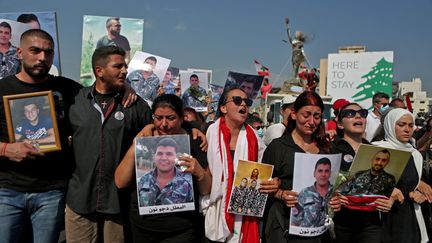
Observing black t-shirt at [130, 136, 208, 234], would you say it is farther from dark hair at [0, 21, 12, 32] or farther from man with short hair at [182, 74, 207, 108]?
man with short hair at [182, 74, 207, 108]

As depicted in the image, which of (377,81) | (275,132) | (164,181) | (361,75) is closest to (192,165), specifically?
(164,181)

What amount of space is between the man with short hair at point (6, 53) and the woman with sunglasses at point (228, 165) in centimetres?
285

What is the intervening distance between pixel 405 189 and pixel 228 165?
5.68 feet

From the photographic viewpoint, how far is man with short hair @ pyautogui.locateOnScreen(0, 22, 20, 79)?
4801mm

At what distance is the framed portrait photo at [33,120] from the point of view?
2.96 metres

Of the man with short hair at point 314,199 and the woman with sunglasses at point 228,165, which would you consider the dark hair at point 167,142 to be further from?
the man with short hair at point 314,199

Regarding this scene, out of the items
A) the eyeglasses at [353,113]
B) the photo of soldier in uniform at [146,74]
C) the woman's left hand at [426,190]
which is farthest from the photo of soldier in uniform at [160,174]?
the photo of soldier in uniform at [146,74]

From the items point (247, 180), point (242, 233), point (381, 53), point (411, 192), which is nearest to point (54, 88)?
point (247, 180)

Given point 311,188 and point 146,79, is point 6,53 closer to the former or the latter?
point 146,79

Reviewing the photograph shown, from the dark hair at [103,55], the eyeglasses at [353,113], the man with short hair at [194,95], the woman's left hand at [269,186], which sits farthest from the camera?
the man with short hair at [194,95]

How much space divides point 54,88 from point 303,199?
7.10 feet

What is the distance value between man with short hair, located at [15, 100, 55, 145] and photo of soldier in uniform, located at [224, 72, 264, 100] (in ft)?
9.96

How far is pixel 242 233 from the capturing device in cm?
331

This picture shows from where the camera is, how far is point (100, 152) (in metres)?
3.21
